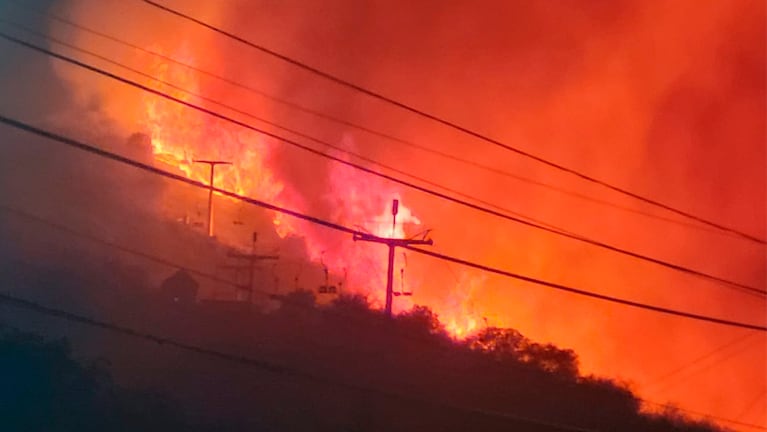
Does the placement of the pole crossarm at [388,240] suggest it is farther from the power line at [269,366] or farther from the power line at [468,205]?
the power line at [269,366]

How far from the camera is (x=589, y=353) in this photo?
14305 millimetres

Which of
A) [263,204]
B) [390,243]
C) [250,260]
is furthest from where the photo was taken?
[250,260]

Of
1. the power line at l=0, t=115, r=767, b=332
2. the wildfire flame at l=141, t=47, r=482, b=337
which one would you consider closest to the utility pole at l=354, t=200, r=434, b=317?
the power line at l=0, t=115, r=767, b=332

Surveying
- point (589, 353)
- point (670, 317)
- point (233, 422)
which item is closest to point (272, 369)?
point (233, 422)

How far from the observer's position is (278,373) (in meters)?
13.5

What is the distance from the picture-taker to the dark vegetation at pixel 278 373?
12781mm

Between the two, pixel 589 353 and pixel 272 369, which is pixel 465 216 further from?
pixel 272 369

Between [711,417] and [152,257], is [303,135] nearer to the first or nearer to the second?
[152,257]

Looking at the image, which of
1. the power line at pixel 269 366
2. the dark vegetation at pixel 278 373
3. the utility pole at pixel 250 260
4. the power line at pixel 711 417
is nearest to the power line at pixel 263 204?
the power line at pixel 711 417

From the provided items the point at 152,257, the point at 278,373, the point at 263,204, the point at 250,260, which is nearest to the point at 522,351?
the point at 278,373

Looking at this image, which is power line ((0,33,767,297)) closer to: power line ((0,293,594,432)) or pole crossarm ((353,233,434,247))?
pole crossarm ((353,233,434,247))

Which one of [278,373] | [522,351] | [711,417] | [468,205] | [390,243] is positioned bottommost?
[711,417]

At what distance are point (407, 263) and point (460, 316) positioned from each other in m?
1.23

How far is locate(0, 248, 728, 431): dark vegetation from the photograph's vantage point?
12.8 meters
